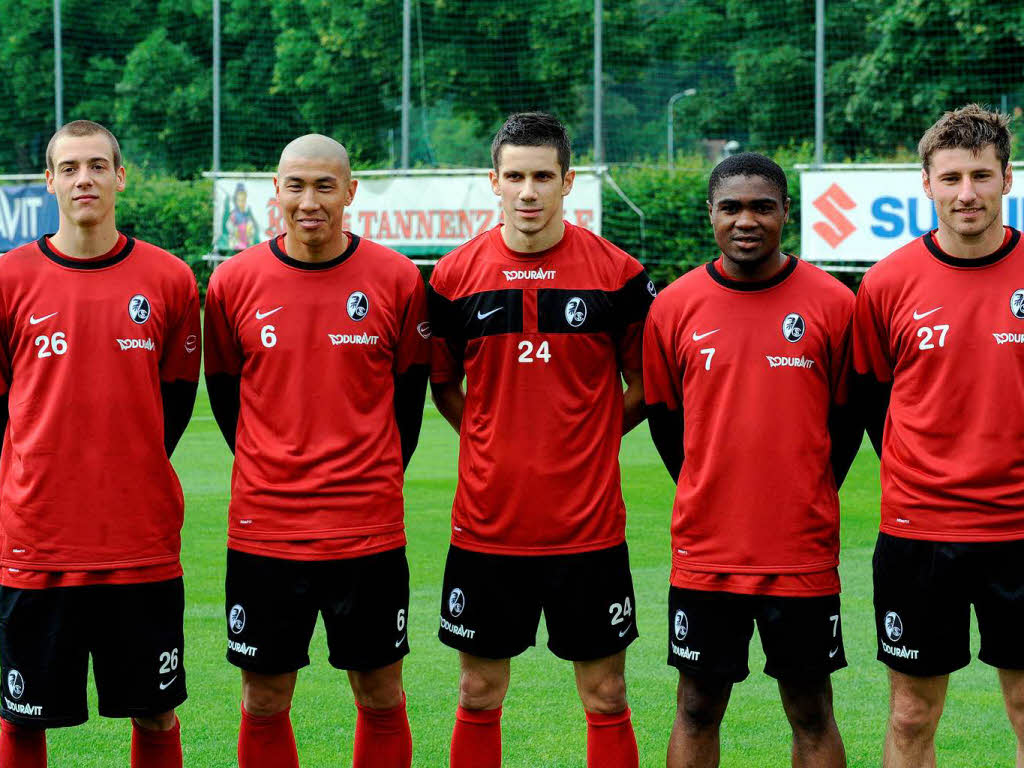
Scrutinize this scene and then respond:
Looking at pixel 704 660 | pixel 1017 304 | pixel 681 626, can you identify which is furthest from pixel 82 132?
pixel 1017 304

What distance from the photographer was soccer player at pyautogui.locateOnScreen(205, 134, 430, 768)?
4184 mm

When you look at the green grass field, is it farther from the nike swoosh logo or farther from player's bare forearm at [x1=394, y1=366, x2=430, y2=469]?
the nike swoosh logo

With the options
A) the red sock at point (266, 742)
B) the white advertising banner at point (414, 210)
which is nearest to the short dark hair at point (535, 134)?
the red sock at point (266, 742)

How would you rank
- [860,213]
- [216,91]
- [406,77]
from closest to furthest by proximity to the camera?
[860,213], [406,77], [216,91]

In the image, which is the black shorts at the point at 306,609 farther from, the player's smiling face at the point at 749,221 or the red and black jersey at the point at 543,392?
the player's smiling face at the point at 749,221

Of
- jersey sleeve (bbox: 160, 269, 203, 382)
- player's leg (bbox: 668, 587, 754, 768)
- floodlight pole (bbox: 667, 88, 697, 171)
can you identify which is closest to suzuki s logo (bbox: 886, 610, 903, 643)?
player's leg (bbox: 668, 587, 754, 768)

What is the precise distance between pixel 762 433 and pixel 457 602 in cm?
109

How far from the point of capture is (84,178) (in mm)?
4094

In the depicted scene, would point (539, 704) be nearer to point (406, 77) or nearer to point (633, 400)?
point (633, 400)

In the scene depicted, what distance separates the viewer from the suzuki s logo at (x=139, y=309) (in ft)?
13.4

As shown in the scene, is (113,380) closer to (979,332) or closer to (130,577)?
(130,577)

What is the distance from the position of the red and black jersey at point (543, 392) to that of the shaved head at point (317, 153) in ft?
1.71

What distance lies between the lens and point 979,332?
3.96 metres

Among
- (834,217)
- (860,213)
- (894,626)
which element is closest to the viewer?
(894,626)
